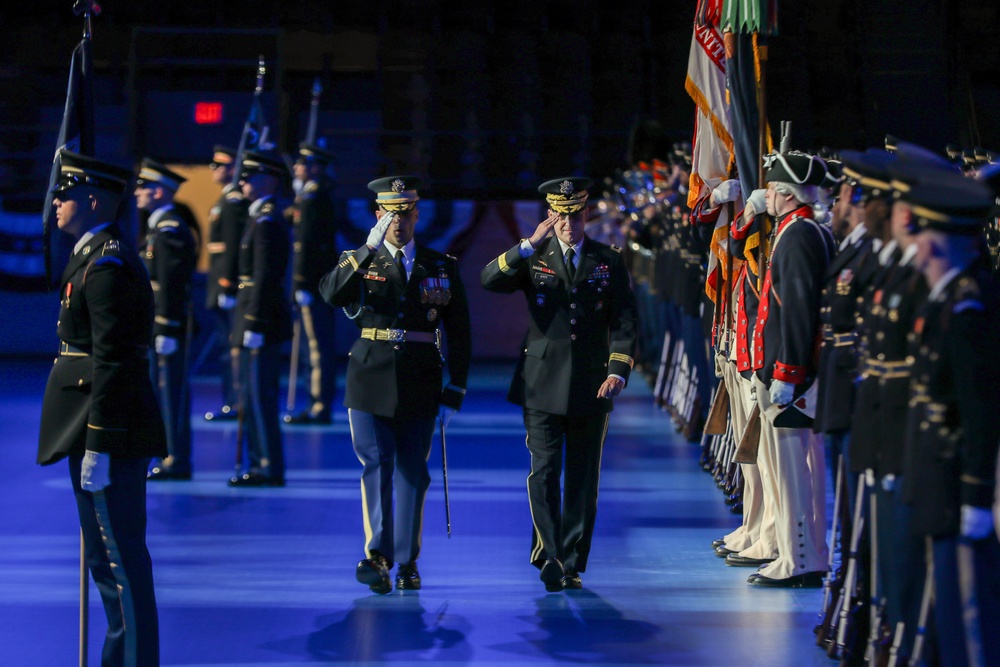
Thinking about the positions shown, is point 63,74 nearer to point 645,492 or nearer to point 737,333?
point 645,492

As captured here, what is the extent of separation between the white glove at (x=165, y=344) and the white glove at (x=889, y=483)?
5.17 meters

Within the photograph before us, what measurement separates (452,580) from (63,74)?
14145 millimetres

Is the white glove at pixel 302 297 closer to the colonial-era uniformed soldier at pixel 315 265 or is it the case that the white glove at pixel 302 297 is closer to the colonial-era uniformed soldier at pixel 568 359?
the colonial-era uniformed soldier at pixel 315 265

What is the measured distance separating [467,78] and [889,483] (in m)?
14.9

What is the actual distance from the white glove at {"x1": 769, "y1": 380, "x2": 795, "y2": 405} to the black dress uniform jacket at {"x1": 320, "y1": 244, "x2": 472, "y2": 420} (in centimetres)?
141

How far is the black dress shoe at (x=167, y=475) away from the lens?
8.65m

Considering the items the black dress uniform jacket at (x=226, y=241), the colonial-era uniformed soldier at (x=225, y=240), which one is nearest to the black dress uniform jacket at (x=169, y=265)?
the colonial-era uniformed soldier at (x=225, y=240)

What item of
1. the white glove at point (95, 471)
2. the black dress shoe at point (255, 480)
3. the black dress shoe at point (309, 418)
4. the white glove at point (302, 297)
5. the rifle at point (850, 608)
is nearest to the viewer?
the white glove at point (95, 471)

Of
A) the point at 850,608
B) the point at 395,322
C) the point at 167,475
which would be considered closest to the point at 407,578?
the point at 395,322

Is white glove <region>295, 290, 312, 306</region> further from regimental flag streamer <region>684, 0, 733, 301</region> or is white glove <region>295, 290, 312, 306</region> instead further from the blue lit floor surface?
regimental flag streamer <region>684, 0, 733, 301</region>

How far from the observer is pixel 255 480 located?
8500mm

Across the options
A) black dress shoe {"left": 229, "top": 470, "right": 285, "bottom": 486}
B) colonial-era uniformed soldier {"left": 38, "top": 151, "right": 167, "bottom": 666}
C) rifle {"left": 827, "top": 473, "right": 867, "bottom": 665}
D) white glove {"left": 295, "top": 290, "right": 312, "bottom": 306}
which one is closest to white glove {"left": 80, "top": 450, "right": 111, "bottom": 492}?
colonial-era uniformed soldier {"left": 38, "top": 151, "right": 167, "bottom": 666}

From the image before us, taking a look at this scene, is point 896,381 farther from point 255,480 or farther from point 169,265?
point 255,480

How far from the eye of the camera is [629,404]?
1270cm
